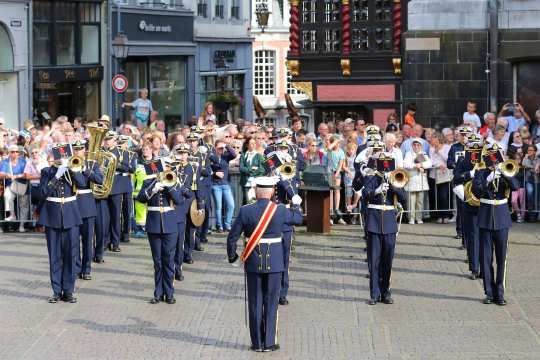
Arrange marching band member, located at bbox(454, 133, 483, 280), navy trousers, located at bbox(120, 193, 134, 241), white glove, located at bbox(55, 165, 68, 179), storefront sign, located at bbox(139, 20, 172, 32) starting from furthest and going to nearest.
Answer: storefront sign, located at bbox(139, 20, 172, 32) < navy trousers, located at bbox(120, 193, 134, 241) < marching band member, located at bbox(454, 133, 483, 280) < white glove, located at bbox(55, 165, 68, 179)

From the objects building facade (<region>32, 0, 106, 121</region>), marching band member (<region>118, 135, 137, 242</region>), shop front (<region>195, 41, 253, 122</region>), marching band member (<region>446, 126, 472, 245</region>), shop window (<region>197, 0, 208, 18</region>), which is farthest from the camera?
shop window (<region>197, 0, 208, 18</region>)

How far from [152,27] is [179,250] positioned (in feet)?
81.7

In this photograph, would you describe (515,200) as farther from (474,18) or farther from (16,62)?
(16,62)

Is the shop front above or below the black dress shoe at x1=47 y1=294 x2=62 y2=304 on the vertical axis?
above

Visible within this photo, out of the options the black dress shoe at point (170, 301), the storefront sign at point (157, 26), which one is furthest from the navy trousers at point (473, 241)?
the storefront sign at point (157, 26)

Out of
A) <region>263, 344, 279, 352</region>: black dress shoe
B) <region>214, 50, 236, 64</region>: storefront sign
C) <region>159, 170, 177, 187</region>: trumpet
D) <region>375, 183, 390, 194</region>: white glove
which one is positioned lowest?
<region>263, 344, 279, 352</region>: black dress shoe

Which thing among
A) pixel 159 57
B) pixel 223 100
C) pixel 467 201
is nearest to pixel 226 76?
pixel 223 100

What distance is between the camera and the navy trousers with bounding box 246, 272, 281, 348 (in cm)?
1550

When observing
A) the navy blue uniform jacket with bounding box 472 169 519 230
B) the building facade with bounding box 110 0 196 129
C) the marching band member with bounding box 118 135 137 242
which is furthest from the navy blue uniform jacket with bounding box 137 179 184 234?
the building facade with bounding box 110 0 196 129

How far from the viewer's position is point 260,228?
615 inches

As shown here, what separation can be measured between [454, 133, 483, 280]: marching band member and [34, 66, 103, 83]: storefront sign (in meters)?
19.7

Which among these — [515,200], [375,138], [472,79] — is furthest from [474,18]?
[375,138]

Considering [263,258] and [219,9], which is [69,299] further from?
[219,9]

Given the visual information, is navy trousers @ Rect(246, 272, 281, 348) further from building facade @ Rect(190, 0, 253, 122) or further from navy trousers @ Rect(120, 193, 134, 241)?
building facade @ Rect(190, 0, 253, 122)
